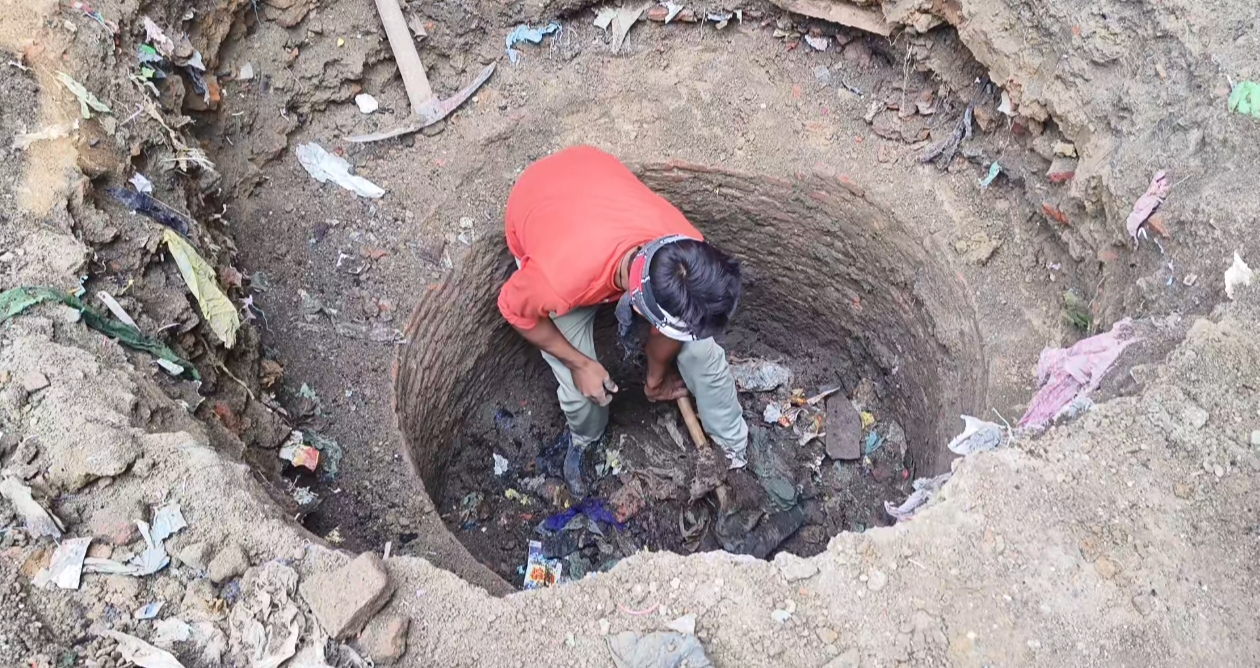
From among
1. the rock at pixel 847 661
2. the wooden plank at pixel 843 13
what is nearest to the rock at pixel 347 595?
the rock at pixel 847 661

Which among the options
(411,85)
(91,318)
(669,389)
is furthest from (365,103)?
(669,389)

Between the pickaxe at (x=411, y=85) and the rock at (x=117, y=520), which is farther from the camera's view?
the pickaxe at (x=411, y=85)

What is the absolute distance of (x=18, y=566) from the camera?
6.07ft

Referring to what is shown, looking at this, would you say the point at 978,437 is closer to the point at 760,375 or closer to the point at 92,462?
the point at 760,375

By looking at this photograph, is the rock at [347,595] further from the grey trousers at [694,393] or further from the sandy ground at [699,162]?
the grey trousers at [694,393]

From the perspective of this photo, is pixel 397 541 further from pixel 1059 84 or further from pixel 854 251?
pixel 1059 84

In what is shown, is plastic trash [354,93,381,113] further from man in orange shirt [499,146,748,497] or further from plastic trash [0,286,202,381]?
plastic trash [0,286,202,381]

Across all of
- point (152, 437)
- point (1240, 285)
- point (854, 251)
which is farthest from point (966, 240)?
point (152, 437)

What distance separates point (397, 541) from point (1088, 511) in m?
2.12

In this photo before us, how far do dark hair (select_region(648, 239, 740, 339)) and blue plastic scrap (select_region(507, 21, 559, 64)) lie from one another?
72.3 inches

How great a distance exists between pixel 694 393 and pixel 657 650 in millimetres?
2081

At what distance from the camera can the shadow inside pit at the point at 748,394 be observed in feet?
11.6

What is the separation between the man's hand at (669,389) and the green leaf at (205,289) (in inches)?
78.8

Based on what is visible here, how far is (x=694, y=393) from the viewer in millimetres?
3881
